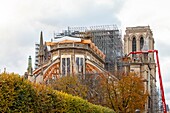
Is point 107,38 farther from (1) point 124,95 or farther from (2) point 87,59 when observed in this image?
(1) point 124,95

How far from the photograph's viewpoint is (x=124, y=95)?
207 ft

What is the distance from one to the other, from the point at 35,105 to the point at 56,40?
69.6 m

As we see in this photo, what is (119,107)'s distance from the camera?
6262cm

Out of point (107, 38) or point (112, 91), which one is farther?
point (107, 38)

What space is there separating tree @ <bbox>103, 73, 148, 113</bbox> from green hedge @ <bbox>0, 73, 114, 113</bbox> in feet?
113

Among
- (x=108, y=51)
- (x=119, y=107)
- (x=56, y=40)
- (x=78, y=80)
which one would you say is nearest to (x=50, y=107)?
(x=119, y=107)

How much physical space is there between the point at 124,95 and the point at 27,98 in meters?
41.4

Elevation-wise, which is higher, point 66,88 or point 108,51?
point 108,51

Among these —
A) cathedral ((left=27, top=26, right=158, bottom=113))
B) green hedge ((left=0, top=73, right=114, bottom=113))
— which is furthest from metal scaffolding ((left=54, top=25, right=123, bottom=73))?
green hedge ((left=0, top=73, right=114, bottom=113))

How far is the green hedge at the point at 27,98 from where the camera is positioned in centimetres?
2124

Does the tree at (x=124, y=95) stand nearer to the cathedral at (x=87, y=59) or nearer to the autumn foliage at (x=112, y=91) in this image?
the autumn foliage at (x=112, y=91)

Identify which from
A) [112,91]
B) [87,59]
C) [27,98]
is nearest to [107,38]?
[87,59]

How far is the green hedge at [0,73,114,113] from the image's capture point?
69.7 ft

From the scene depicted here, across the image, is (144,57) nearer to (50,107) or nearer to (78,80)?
(78,80)
